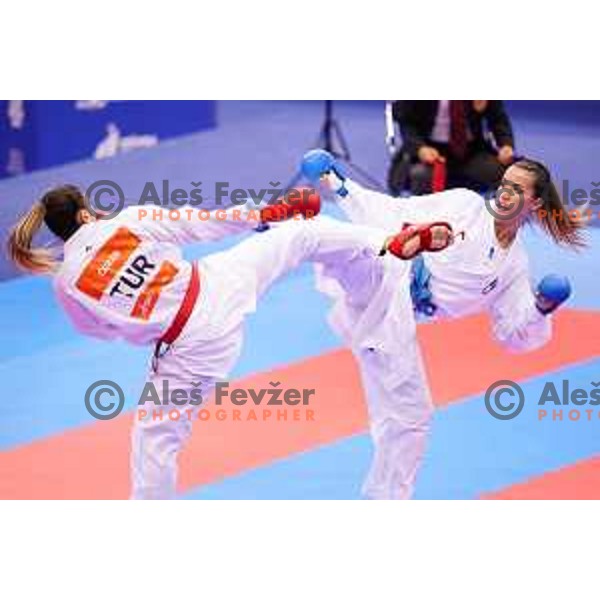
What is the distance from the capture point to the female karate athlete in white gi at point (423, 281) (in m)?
6.43

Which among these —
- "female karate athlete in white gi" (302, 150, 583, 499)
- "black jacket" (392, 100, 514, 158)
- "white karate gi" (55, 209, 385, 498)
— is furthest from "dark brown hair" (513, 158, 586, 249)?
"white karate gi" (55, 209, 385, 498)

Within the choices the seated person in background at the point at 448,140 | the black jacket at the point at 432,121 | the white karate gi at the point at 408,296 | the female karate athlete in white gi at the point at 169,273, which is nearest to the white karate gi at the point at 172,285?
the female karate athlete in white gi at the point at 169,273

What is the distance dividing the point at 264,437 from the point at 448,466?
2.72 ft

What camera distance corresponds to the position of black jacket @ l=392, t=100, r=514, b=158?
697 centimetres

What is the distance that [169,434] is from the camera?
20.7 ft

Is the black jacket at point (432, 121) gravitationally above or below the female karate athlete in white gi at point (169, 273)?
above

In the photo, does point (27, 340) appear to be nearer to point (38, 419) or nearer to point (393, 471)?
point (38, 419)

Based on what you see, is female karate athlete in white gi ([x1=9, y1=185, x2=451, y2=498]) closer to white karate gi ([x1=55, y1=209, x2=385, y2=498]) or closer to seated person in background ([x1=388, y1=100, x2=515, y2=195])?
white karate gi ([x1=55, y1=209, x2=385, y2=498])

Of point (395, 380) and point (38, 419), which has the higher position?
point (395, 380)

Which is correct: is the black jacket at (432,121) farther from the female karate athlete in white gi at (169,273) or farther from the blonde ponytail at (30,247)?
the blonde ponytail at (30,247)

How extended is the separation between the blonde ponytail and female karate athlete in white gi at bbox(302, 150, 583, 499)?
1.15 metres

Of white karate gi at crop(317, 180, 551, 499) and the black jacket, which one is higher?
the black jacket

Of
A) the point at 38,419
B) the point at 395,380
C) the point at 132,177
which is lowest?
the point at 38,419

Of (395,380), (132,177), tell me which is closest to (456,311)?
(395,380)
